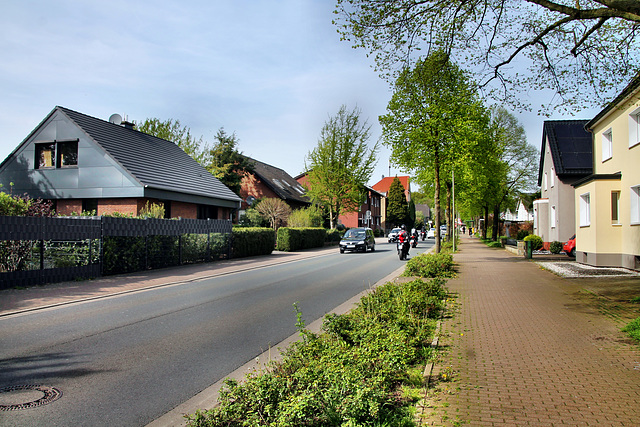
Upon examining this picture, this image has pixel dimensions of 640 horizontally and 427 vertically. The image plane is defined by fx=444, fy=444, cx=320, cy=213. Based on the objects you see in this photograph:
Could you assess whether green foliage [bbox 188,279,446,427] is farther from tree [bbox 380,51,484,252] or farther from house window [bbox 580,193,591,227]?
house window [bbox 580,193,591,227]

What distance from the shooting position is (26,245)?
1180 cm

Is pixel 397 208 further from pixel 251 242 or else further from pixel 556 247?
pixel 251 242

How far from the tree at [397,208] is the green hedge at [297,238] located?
48677 mm

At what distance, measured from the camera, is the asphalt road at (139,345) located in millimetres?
4152

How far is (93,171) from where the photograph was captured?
71.8ft

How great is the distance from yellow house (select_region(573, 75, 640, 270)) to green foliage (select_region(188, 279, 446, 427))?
40.5 feet

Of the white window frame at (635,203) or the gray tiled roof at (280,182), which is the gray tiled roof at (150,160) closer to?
the gray tiled roof at (280,182)

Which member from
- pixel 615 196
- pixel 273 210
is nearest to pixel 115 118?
pixel 273 210

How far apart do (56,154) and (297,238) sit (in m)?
15.3

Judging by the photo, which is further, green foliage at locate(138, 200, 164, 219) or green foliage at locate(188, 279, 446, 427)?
green foliage at locate(138, 200, 164, 219)

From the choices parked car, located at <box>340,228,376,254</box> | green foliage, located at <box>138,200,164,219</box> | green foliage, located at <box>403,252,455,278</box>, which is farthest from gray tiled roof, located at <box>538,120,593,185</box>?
green foliage, located at <box>138,200,164,219</box>

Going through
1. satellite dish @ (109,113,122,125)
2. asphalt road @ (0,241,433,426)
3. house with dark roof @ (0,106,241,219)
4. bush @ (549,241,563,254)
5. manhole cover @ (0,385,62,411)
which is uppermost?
satellite dish @ (109,113,122,125)

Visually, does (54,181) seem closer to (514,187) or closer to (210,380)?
(210,380)

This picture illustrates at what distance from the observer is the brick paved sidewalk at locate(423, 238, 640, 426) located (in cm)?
380
